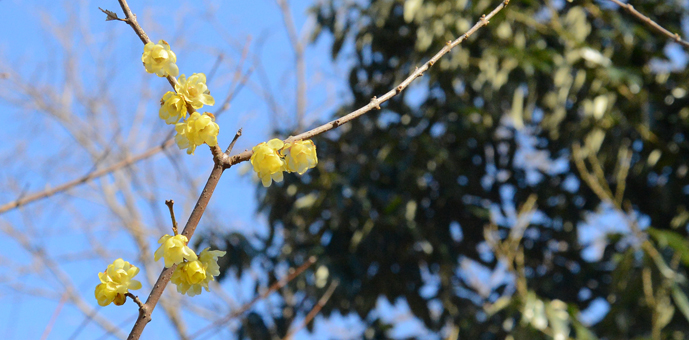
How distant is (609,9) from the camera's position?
8.02 feet

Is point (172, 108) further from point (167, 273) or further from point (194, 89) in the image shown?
point (167, 273)

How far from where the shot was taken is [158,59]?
0.60m

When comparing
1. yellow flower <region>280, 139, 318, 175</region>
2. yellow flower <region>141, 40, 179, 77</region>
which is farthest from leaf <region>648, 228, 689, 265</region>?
yellow flower <region>141, 40, 179, 77</region>

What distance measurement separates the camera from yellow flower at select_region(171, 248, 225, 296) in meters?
0.61

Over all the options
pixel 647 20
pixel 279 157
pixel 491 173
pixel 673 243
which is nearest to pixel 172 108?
pixel 279 157

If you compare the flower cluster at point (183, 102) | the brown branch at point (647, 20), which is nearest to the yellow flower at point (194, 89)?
the flower cluster at point (183, 102)

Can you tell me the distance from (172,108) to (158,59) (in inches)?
1.9

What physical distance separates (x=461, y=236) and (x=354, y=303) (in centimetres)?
54

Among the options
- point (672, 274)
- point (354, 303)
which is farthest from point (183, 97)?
point (354, 303)

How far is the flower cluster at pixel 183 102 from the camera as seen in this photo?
59 cm

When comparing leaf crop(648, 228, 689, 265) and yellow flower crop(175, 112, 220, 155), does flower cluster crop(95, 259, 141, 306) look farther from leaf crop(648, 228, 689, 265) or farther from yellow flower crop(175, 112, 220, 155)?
leaf crop(648, 228, 689, 265)

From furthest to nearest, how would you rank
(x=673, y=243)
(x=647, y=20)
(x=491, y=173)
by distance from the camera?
(x=491, y=173)
(x=673, y=243)
(x=647, y=20)

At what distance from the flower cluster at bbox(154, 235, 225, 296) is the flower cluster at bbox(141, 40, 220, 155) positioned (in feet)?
0.30

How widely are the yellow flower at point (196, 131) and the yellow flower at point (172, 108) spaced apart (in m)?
0.01
